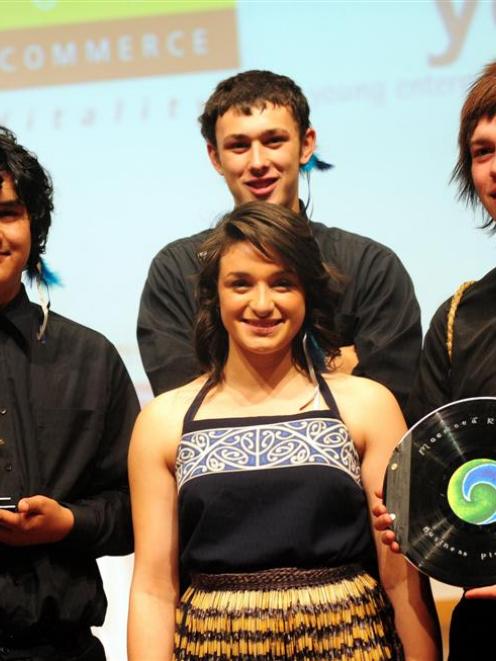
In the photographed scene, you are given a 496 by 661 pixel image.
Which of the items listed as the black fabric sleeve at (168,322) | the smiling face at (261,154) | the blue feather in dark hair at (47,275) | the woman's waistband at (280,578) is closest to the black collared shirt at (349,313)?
the black fabric sleeve at (168,322)

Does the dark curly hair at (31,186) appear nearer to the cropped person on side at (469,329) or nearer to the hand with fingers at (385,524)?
the cropped person on side at (469,329)

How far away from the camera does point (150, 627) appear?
2477 mm

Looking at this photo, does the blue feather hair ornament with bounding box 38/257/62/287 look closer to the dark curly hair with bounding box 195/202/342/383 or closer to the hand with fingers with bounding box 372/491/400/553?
the dark curly hair with bounding box 195/202/342/383

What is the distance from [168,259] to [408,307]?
580 millimetres

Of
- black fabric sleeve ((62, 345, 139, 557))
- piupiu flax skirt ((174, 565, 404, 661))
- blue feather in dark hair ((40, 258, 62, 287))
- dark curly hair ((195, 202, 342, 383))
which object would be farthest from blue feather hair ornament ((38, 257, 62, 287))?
piupiu flax skirt ((174, 565, 404, 661))

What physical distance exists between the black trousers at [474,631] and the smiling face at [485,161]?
2.43 feet

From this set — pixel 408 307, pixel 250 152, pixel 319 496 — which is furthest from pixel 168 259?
pixel 319 496

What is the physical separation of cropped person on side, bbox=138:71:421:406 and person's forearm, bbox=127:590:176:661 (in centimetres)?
54

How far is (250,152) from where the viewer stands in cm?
304

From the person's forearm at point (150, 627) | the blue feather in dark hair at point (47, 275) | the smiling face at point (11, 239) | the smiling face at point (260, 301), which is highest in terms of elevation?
the smiling face at point (11, 239)

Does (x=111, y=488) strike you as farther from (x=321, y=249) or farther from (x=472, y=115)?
(x=472, y=115)

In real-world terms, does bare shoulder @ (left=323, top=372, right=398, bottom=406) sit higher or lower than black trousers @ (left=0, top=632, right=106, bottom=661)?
higher

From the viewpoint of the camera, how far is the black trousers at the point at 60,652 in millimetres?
2518

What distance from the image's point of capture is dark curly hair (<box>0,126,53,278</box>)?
9.04 ft
